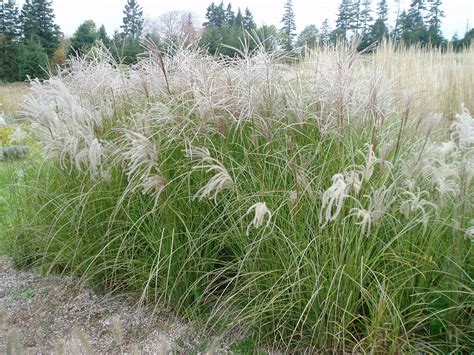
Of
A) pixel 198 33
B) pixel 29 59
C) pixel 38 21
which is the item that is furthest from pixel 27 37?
pixel 198 33

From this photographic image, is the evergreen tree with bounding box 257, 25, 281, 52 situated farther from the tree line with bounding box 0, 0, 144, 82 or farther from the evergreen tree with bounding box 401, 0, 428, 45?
the tree line with bounding box 0, 0, 144, 82

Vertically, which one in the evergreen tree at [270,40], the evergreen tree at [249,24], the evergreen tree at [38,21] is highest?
the evergreen tree at [38,21]

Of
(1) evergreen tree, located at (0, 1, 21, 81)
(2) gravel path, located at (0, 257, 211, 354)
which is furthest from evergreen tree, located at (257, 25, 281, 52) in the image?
(1) evergreen tree, located at (0, 1, 21, 81)

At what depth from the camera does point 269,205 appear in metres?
2.37

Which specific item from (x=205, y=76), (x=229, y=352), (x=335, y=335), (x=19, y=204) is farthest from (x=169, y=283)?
(x=19, y=204)

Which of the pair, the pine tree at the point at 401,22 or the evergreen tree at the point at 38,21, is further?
the evergreen tree at the point at 38,21

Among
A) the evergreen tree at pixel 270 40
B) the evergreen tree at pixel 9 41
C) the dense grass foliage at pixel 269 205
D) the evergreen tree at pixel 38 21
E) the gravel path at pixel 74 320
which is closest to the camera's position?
the dense grass foliage at pixel 269 205

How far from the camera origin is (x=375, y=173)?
2336 millimetres

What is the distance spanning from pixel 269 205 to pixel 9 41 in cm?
3050

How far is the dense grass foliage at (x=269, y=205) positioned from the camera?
2.06 metres

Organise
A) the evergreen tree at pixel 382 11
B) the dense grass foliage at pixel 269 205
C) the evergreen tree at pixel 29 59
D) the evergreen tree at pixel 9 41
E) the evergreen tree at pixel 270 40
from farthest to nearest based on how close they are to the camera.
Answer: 1. the evergreen tree at pixel 9 41
2. the evergreen tree at pixel 29 59
3. the evergreen tree at pixel 382 11
4. the evergreen tree at pixel 270 40
5. the dense grass foliage at pixel 269 205

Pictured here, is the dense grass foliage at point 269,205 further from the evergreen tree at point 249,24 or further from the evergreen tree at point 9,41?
the evergreen tree at point 9,41

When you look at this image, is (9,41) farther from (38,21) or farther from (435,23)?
(435,23)

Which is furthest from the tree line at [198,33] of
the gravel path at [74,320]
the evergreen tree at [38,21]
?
the gravel path at [74,320]
